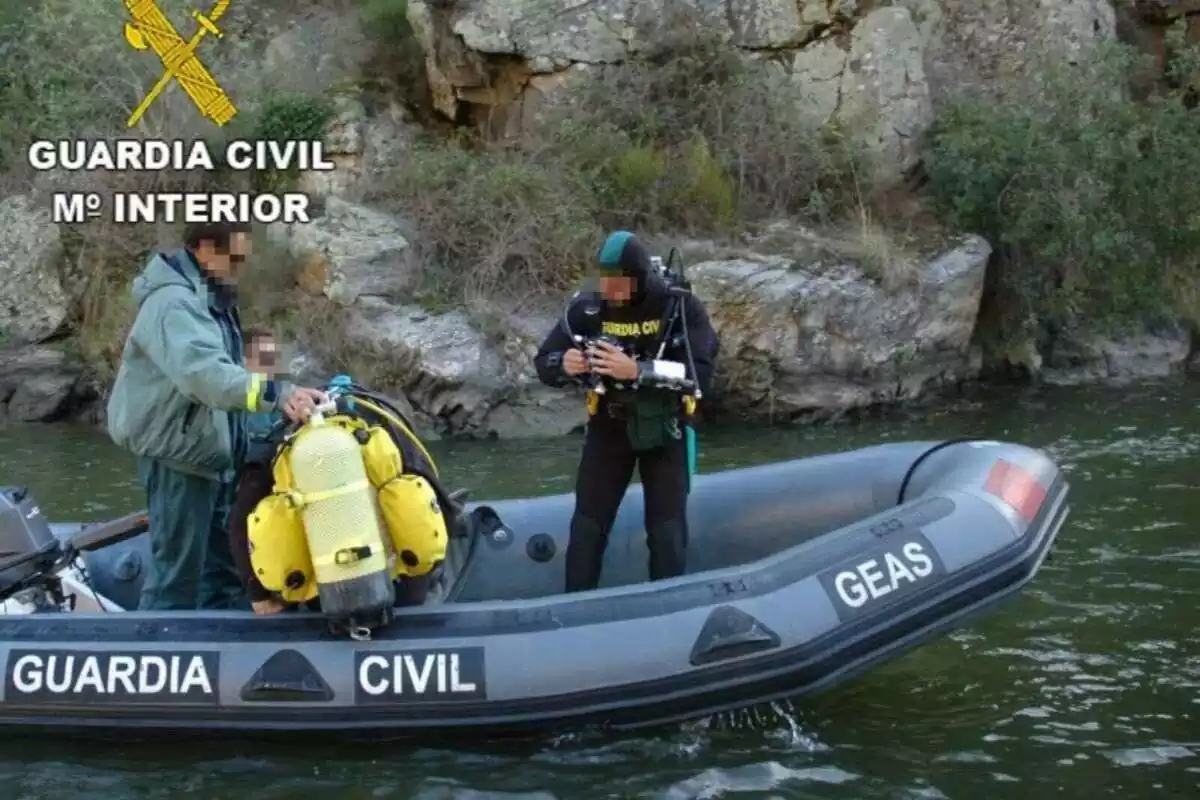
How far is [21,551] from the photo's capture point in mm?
4934

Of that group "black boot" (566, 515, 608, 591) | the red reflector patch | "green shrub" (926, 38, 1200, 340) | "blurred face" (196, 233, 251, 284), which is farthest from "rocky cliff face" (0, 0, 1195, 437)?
"blurred face" (196, 233, 251, 284)

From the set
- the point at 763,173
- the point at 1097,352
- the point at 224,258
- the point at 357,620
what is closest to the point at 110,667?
the point at 357,620

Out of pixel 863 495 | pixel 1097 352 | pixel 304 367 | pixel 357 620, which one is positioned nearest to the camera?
pixel 357 620

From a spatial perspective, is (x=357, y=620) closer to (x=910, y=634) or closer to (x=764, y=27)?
(x=910, y=634)

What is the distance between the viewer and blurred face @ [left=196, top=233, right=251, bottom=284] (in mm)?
4484

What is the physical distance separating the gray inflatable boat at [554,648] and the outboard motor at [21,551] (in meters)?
0.23

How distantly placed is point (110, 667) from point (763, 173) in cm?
1039

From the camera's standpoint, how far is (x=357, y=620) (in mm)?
4336

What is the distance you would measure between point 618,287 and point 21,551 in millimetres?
2357

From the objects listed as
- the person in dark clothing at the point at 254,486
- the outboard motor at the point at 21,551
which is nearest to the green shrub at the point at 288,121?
the outboard motor at the point at 21,551

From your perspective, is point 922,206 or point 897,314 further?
point 922,206

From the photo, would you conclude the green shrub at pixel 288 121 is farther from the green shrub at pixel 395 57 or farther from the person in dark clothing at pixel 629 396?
the person in dark clothing at pixel 629 396

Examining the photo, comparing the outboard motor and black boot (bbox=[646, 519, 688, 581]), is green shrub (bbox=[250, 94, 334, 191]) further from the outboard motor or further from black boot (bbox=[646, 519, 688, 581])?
black boot (bbox=[646, 519, 688, 581])

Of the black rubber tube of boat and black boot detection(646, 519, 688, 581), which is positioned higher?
the black rubber tube of boat
